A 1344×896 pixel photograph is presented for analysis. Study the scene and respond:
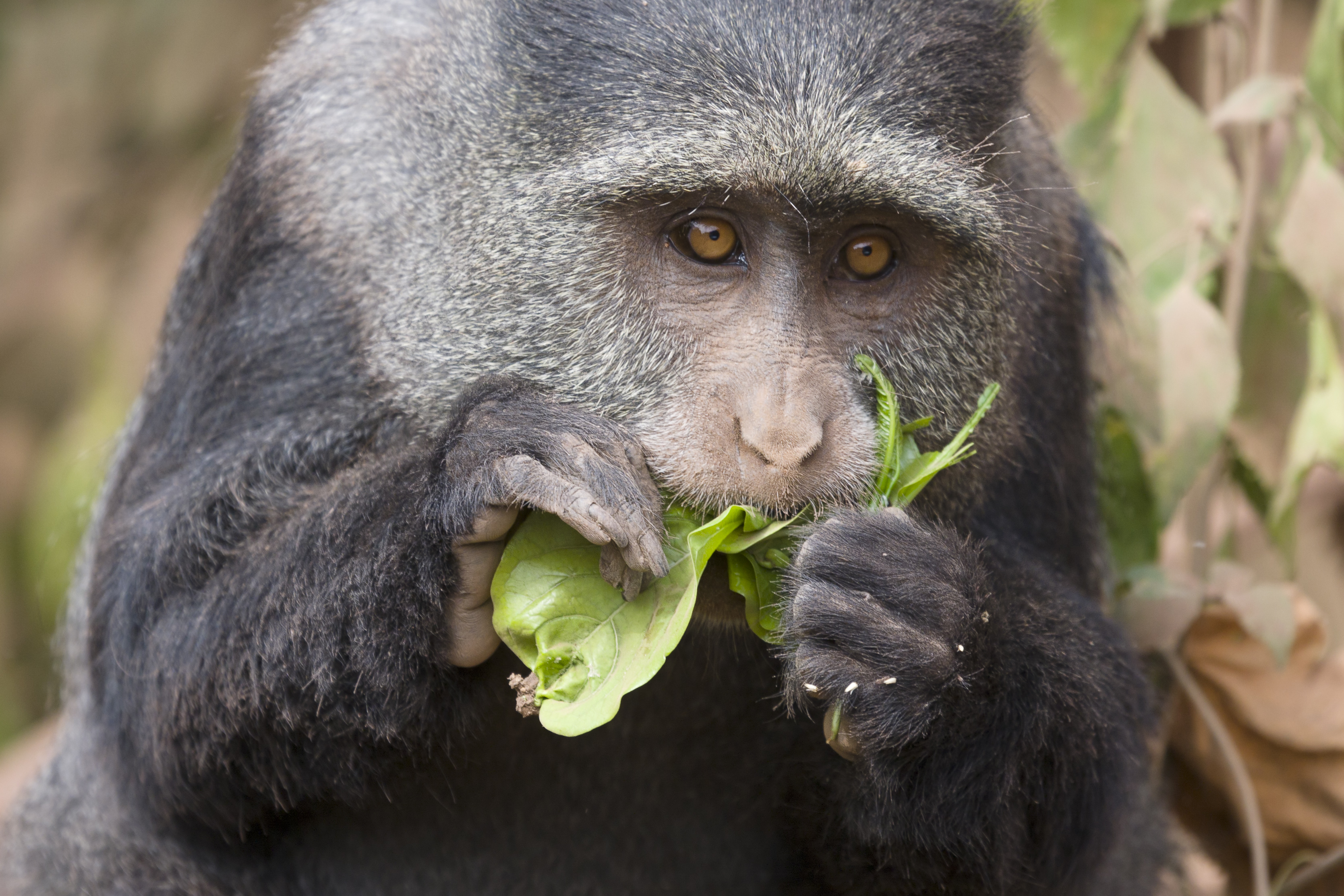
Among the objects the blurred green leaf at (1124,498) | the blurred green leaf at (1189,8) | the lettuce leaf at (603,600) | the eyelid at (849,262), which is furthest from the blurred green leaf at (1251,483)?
the lettuce leaf at (603,600)

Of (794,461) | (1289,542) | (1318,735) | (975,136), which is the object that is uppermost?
(975,136)

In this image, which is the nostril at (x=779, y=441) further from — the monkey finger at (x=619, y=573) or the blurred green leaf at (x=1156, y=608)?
the blurred green leaf at (x=1156, y=608)

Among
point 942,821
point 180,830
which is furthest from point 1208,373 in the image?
point 180,830

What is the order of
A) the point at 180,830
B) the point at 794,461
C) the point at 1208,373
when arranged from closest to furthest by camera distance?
the point at 794,461 → the point at 180,830 → the point at 1208,373

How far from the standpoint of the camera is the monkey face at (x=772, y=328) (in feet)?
9.78

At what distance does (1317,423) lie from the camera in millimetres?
4684

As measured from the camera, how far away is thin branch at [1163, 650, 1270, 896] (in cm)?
466

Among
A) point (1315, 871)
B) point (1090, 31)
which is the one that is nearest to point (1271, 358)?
point (1090, 31)

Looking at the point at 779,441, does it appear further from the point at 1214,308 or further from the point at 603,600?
the point at 1214,308

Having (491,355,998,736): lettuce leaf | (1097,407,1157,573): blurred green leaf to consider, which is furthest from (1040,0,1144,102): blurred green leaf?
(491,355,998,736): lettuce leaf

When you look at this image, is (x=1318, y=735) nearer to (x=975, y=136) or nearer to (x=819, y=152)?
(x=975, y=136)

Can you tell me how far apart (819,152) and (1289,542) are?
2628 millimetres

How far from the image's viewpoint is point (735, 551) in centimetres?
301

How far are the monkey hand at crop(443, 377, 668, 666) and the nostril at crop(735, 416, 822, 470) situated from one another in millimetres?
229
